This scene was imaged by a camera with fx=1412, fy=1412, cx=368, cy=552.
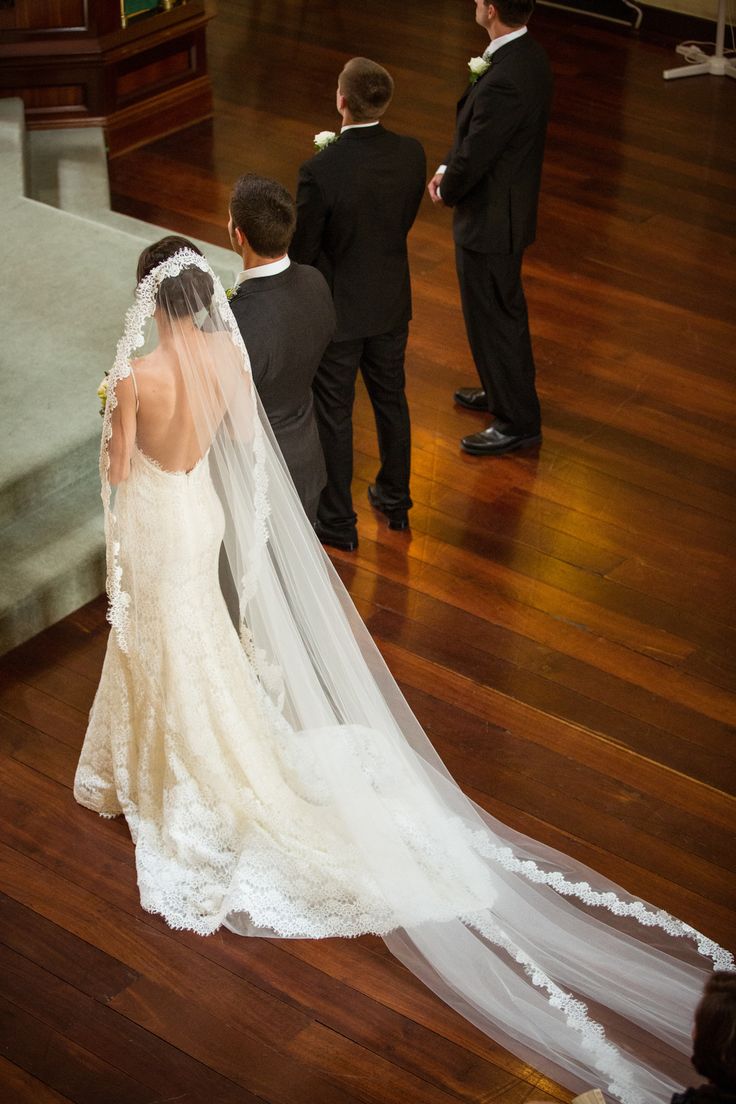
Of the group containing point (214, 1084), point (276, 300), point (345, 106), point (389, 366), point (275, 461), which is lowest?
point (214, 1084)

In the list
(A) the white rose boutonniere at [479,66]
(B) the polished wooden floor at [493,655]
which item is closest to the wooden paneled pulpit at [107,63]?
(B) the polished wooden floor at [493,655]

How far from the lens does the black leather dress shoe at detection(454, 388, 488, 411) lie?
19.4 ft

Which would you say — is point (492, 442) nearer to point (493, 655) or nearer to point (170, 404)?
point (493, 655)

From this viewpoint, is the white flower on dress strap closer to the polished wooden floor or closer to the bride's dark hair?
the bride's dark hair

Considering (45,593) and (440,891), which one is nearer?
(440,891)

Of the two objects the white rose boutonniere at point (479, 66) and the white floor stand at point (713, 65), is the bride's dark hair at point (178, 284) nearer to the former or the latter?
the white rose boutonniere at point (479, 66)

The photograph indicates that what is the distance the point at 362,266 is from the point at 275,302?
883 millimetres

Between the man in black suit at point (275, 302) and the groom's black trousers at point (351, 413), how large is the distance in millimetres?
738

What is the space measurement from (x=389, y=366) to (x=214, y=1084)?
260 centimetres

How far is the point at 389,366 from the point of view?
5000 mm

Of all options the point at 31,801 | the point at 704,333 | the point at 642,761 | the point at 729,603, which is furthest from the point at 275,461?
the point at 704,333

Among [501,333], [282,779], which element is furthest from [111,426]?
[501,333]

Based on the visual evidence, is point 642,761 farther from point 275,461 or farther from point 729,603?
point 275,461

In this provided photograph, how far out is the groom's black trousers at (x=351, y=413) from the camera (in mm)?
4902
